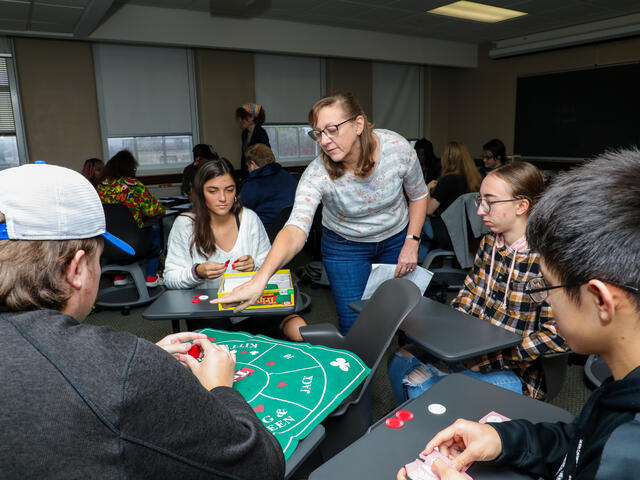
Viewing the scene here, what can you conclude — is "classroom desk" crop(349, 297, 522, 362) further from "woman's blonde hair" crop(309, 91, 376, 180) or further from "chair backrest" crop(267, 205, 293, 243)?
"chair backrest" crop(267, 205, 293, 243)

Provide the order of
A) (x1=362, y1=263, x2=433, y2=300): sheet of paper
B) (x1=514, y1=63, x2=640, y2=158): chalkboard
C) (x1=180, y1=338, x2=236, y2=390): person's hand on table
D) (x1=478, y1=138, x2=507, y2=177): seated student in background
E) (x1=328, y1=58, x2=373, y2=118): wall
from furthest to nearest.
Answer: (x1=328, y1=58, x2=373, y2=118): wall → (x1=514, y1=63, x2=640, y2=158): chalkboard → (x1=478, y1=138, x2=507, y2=177): seated student in background → (x1=362, y1=263, x2=433, y2=300): sheet of paper → (x1=180, y1=338, x2=236, y2=390): person's hand on table

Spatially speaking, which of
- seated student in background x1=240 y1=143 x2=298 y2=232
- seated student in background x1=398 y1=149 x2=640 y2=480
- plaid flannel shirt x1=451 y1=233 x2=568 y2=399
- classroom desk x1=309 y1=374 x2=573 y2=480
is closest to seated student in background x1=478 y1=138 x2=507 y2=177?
seated student in background x1=240 y1=143 x2=298 y2=232

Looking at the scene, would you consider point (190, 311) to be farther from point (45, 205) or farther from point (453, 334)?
point (45, 205)

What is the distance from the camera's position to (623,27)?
18.4ft

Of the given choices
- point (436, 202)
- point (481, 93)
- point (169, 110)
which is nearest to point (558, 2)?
point (481, 93)

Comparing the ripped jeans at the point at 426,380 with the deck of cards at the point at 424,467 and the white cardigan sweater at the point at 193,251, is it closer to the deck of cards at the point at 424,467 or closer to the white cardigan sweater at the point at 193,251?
the deck of cards at the point at 424,467

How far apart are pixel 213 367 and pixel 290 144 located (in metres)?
6.10

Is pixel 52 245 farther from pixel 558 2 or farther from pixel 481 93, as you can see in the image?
pixel 481 93

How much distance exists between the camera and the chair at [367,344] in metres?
1.43

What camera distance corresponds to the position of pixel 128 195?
3.84m

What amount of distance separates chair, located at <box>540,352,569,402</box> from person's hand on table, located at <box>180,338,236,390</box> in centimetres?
104

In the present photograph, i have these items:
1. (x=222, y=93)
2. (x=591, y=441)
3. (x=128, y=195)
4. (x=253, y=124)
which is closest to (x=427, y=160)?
(x=253, y=124)

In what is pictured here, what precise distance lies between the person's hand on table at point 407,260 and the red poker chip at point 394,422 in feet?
3.55

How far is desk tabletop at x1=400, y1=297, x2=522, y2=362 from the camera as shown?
1.42 metres
